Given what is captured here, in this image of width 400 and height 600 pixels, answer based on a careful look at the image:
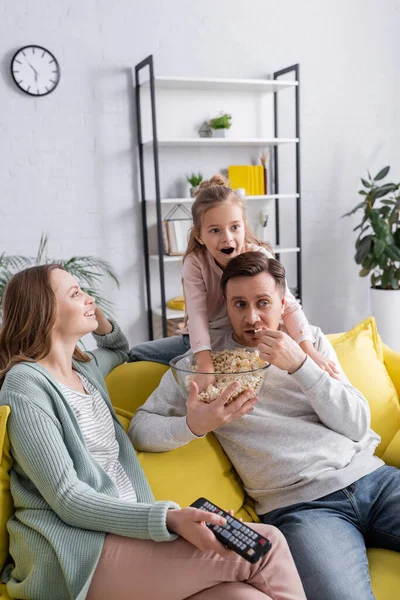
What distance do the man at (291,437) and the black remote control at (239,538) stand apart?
11.4 inches

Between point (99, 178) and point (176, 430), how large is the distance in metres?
2.55

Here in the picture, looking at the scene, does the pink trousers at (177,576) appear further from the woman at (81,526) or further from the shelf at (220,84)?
the shelf at (220,84)

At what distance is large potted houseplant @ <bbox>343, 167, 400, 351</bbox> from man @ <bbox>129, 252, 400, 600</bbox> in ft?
8.31

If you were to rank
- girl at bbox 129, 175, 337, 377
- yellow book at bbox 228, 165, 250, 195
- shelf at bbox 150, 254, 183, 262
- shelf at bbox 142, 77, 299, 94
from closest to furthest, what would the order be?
girl at bbox 129, 175, 337, 377, shelf at bbox 142, 77, 299, 94, shelf at bbox 150, 254, 183, 262, yellow book at bbox 228, 165, 250, 195

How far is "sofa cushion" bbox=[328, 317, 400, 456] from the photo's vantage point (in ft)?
6.25

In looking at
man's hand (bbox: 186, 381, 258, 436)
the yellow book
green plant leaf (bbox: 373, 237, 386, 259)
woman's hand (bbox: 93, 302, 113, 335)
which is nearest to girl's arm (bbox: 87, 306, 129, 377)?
woman's hand (bbox: 93, 302, 113, 335)

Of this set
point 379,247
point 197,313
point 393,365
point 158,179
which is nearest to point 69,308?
point 197,313

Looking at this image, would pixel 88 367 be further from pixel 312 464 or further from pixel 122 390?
pixel 312 464

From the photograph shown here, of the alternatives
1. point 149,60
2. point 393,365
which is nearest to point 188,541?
point 393,365

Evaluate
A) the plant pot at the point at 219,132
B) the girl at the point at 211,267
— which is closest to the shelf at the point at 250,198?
the plant pot at the point at 219,132

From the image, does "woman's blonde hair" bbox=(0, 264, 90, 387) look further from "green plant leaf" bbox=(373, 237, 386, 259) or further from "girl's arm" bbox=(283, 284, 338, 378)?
"green plant leaf" bbox=(373, 237, 386, 259)

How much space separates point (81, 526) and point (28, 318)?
0.49 metres

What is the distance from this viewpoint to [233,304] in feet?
5.44

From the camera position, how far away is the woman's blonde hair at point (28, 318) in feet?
4.67
